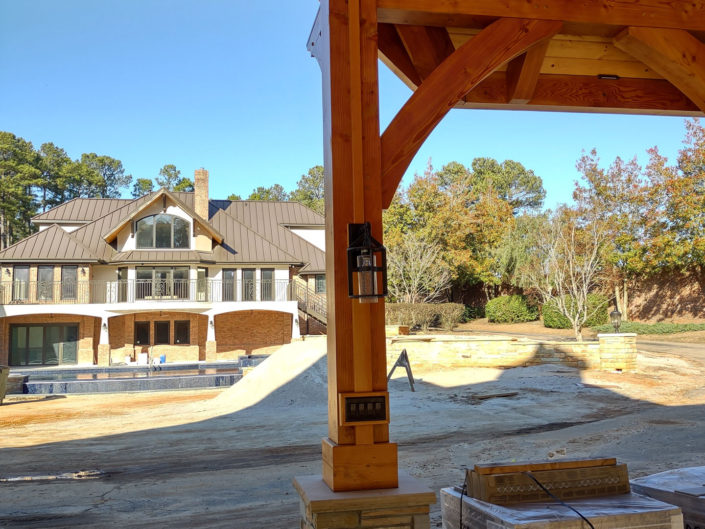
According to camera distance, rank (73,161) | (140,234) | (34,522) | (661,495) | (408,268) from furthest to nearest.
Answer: (73,161) < (408,268) < (140,234) < (34,522) < (661,495)

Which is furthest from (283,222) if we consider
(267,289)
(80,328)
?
(80,328)

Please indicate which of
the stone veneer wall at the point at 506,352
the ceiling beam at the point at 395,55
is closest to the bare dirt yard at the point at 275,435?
the stone veneer wall at the point at 506,352

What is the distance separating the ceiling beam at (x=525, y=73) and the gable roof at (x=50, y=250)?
2396cm

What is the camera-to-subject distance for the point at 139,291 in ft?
83.5

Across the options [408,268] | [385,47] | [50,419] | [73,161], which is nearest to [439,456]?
[385,47]

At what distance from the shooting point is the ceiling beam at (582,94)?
185 inches

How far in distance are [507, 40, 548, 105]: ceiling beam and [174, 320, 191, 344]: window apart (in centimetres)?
2385

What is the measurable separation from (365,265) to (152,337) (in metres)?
24.8

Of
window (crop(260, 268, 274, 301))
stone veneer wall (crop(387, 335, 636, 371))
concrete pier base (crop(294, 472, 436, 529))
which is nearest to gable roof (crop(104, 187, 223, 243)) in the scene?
window (crop(260, 268, 274, 301))

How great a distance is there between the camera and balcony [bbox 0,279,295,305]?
24.8 meters

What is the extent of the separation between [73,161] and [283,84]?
75.5 feet

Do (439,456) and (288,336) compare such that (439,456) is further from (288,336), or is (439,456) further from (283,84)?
(283,84)

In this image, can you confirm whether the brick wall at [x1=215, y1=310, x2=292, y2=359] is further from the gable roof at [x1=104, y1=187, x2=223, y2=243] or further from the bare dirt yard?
the bare dirt yard

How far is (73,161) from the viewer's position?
5397cm
